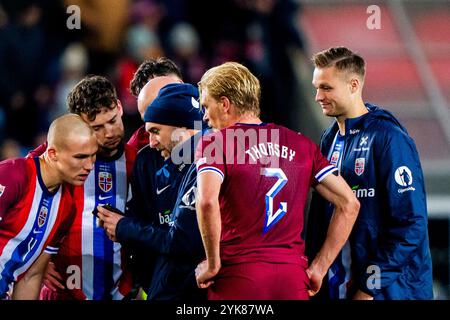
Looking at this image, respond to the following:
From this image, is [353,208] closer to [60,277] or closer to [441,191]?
[60,277]

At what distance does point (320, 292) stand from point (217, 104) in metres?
1.28

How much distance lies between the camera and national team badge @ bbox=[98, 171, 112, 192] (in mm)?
5328

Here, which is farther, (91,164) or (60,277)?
(60,277)

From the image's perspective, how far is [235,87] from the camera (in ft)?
14.5

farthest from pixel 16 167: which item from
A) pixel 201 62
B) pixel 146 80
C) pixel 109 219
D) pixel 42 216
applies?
pixel 201 62

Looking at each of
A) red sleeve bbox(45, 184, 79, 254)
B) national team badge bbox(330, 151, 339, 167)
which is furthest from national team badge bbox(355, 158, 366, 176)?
red sleeve bbox(45, 184, 79, 254)

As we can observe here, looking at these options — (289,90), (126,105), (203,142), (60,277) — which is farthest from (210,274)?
(289,90)

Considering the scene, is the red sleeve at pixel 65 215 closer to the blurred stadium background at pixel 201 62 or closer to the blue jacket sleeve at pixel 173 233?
the blue jacket sleeve at pixel 173 233

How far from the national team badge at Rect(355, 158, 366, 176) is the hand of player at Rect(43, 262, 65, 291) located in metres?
1.75

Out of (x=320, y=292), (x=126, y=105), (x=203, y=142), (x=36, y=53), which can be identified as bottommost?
(x=320, y=292)

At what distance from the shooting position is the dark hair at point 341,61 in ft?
16.5

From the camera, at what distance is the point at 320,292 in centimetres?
511

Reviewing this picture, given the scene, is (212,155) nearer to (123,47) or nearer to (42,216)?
(42,216)

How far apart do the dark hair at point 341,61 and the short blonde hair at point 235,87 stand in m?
0.67
